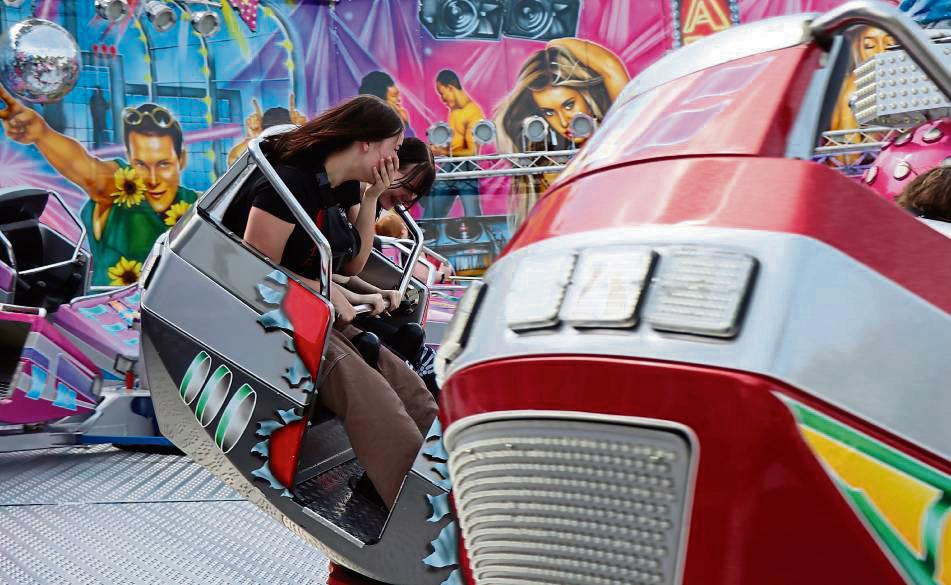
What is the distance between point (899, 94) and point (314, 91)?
7.28 m

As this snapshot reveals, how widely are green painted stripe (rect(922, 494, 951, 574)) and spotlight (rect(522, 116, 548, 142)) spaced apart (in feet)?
23.4

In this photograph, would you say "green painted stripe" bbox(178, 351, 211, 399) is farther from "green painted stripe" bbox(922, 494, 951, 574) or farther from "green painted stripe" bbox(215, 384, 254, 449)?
"green painted stripe" bbox(922, 494, 951, 574)

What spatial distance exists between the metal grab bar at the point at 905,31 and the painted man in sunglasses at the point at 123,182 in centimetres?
753

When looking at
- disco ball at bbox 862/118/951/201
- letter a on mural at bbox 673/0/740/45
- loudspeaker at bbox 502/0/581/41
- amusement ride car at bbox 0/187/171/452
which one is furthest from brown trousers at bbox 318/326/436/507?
letter a on mural at bbox 673/0/740/45

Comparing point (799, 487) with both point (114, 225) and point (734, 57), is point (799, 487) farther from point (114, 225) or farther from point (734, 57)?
point (114, 225)

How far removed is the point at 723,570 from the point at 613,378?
188mm

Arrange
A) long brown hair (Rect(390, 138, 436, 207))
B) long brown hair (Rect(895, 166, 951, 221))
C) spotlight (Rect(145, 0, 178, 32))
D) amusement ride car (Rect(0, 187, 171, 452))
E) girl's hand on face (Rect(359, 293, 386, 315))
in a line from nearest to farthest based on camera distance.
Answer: long brown hair (Rect(895, 166, 951, 221)) < girl's hand on face (Rect(359, 293, 386, 315)) < long brown hair (Rect(390, 138, 436, 207)) < amusement ride car (Rect(0, 187, 171, 452)) < spotlight (Rect(145, 0, 178, 32))

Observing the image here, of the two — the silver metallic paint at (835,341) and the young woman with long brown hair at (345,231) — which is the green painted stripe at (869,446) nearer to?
the silver metallic paint at (835,341)

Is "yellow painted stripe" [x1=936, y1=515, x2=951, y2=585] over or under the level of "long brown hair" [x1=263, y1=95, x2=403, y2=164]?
under

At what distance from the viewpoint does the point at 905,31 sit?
0.91 meters

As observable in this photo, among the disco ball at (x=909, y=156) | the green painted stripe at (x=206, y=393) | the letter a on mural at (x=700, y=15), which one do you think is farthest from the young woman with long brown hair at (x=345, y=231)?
the letter a on mural at (x=700, y=15)

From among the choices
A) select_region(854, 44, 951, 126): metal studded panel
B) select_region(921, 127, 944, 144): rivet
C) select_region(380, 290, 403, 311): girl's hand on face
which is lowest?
select_region(380, 290, 403, 311): girl's hand on face

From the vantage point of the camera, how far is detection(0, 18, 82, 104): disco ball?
7.44 m

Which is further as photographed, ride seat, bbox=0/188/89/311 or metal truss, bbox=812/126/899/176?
metal truss, bbox=812/126/899/176
